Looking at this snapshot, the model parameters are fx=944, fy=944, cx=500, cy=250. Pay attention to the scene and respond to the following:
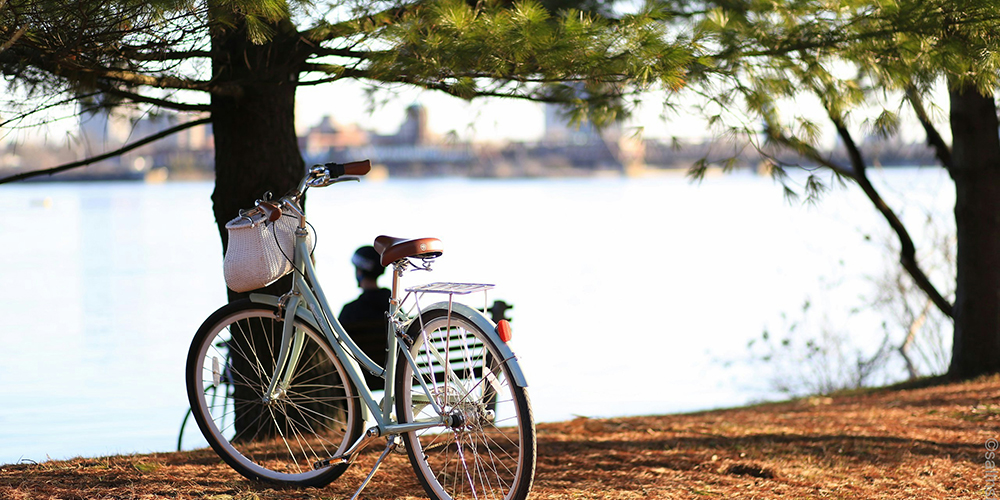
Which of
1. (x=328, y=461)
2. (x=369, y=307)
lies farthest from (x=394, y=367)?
(x=369, y=307)

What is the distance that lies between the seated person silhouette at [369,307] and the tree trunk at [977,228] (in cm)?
403

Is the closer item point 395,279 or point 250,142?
point 395,279

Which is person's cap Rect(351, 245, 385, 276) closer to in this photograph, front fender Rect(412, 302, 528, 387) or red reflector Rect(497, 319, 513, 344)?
front fender Rect(412, 302, 528, 387)

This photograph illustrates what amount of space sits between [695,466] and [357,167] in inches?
76.9

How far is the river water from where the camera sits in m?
9.07

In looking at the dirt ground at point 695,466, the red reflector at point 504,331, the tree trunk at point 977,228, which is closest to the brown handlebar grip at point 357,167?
the red reflector at point 504,331

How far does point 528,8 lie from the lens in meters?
3.36

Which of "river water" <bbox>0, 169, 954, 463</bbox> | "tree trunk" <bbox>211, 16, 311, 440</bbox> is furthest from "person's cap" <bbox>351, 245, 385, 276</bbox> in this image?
"river water" <bbox>0, 169, 954, 463</bbox>

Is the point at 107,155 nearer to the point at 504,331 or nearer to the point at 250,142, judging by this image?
the point at 250,142

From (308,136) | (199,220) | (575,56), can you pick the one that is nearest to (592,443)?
(575,56)

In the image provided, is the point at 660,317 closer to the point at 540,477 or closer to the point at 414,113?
the point at 414,113

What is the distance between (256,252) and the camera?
311 cm

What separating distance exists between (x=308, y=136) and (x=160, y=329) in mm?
38241

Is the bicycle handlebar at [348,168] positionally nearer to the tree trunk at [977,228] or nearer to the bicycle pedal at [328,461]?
the bicycle pedal at [328,461]
